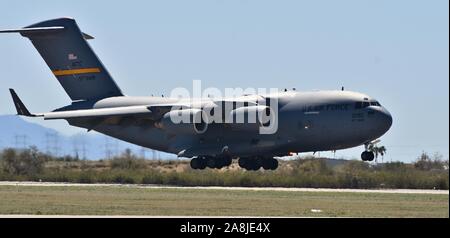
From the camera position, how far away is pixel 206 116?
48875mm

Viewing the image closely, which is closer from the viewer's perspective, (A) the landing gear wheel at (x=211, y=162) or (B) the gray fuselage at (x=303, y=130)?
(B) the gray fuselage at (x=303, y=130)

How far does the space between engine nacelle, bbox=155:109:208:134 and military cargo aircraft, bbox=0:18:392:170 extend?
0.14ft

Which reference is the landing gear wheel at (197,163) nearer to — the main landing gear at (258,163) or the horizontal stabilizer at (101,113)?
the main landing gear at (258,163)

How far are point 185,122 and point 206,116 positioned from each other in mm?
947

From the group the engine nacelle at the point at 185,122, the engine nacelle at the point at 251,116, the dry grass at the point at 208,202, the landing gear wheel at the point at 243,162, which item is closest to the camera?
the dry grass at the point at 208,202

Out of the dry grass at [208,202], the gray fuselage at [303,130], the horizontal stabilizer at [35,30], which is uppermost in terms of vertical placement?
the horizontal stabilizer at [35,30]

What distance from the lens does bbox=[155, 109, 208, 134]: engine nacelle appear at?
4878cm

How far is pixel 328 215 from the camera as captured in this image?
1212 inches

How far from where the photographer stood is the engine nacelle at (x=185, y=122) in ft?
160

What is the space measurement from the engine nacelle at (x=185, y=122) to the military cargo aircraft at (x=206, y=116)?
0.14 ft

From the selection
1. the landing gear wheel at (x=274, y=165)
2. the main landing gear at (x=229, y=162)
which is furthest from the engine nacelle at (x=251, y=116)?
the landing gear wheel at (x=274, y=165)

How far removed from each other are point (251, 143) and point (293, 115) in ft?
8.73

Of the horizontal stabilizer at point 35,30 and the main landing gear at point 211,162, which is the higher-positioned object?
the horizontal stabilizer at point 35,30
